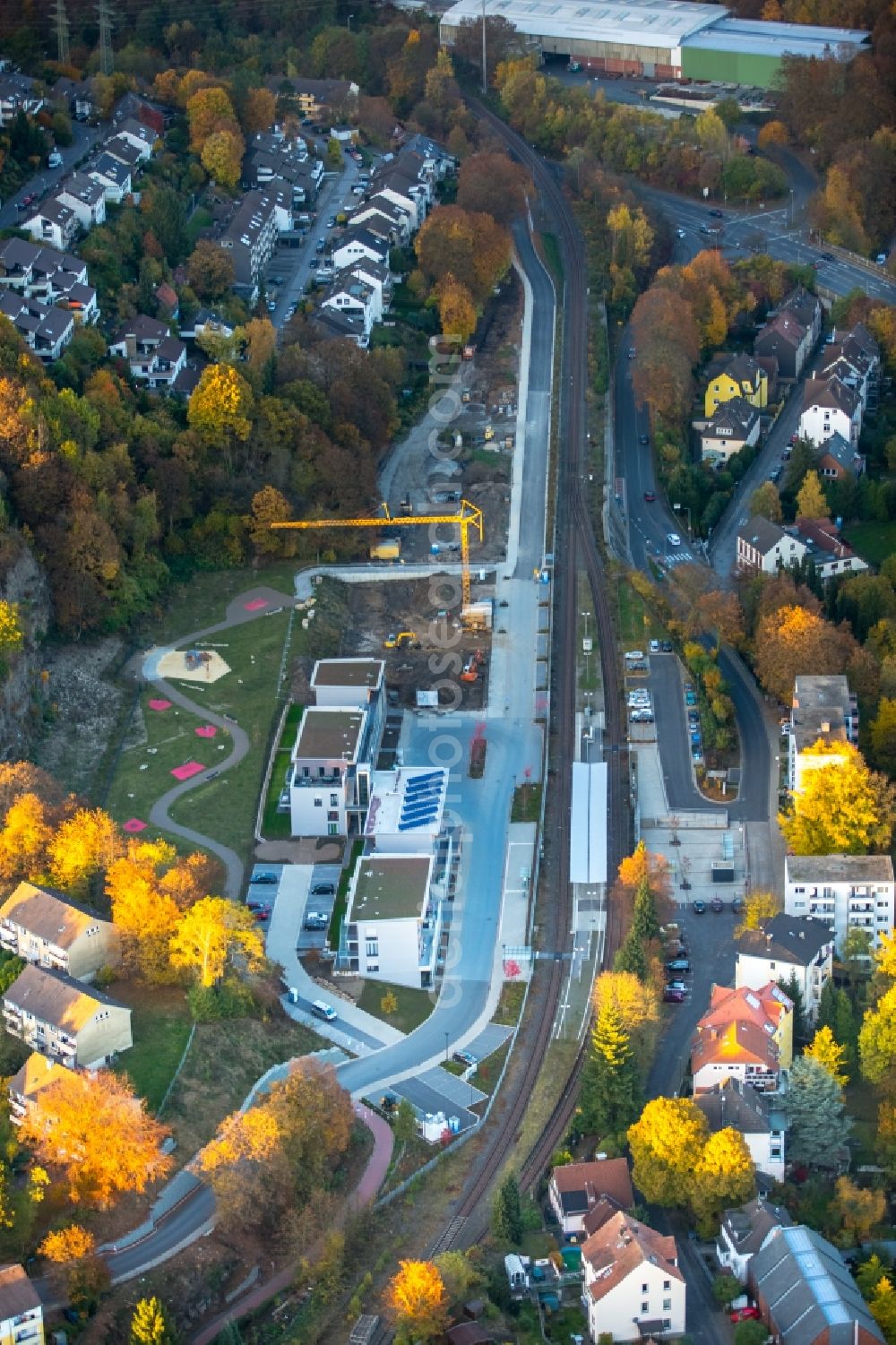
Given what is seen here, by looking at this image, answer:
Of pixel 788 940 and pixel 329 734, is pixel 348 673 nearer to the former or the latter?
pixel 329 734

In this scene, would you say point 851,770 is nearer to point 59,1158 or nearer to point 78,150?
point 59,1158

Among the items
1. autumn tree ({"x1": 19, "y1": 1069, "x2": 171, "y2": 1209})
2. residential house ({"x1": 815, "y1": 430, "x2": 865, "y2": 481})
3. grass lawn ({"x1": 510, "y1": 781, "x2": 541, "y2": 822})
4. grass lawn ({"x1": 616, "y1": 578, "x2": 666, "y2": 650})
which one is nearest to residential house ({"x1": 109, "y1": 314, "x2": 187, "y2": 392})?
grass lawn ({"x1": 616, "y1": 578, "x2": 666, "y2": 650})

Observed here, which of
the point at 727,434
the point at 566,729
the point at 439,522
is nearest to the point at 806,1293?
the point at 566,729

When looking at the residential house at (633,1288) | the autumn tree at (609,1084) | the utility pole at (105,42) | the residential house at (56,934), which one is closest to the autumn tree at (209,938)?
the residential house at (56,934)

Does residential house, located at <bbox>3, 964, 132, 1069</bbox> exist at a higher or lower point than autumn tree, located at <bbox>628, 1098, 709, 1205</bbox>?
higher

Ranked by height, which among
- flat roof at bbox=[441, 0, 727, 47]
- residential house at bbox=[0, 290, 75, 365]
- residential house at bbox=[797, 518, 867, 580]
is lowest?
residential house at bbox=[797, 518, 867, 580]

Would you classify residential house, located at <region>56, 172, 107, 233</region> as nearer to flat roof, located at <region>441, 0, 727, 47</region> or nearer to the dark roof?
flat roof, located at <region>441, 0, 727, 47</region>

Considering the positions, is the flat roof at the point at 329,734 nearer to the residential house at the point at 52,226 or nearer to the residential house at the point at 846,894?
the residential house at the point at 846,894
